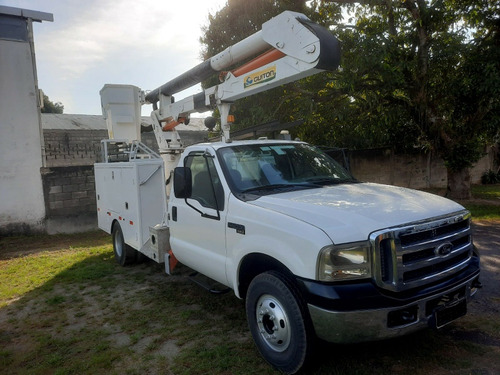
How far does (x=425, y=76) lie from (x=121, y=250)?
30.1ft

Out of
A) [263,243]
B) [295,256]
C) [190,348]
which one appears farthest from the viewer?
[190,348]

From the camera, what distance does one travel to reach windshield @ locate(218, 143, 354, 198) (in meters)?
3.83

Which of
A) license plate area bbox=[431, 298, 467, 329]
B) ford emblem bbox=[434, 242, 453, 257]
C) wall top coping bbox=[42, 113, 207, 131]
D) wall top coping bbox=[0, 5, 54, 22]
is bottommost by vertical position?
license plate area bbox=[431, 298, 467, 329]

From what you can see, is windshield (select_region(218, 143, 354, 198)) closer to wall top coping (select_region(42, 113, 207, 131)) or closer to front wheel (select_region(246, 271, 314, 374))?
front wheel (select_region(246, 271, 314, 374))

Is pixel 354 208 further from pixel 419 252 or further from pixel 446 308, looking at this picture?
pixel 446 308

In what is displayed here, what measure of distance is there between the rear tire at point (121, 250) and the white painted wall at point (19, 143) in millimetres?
4171

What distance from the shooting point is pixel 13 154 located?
375 inches

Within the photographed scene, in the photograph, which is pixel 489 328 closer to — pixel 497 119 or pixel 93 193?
pixel 497 119

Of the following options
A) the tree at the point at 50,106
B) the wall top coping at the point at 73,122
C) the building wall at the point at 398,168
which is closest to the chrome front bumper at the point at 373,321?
the building wall at the point at 398,168

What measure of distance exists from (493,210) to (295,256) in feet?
31.9

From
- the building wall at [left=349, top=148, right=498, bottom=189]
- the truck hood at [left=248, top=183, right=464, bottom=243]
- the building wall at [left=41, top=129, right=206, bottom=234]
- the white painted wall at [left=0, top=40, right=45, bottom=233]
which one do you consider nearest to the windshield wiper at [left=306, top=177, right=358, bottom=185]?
the truck hood at [left=248, top=183, right=464, bottom=243]

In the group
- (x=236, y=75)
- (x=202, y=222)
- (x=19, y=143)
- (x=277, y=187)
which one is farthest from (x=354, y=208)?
(x=19, y=143)

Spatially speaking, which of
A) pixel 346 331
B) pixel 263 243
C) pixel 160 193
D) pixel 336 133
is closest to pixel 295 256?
pixel 263 243

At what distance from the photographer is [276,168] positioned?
409 centimetres
